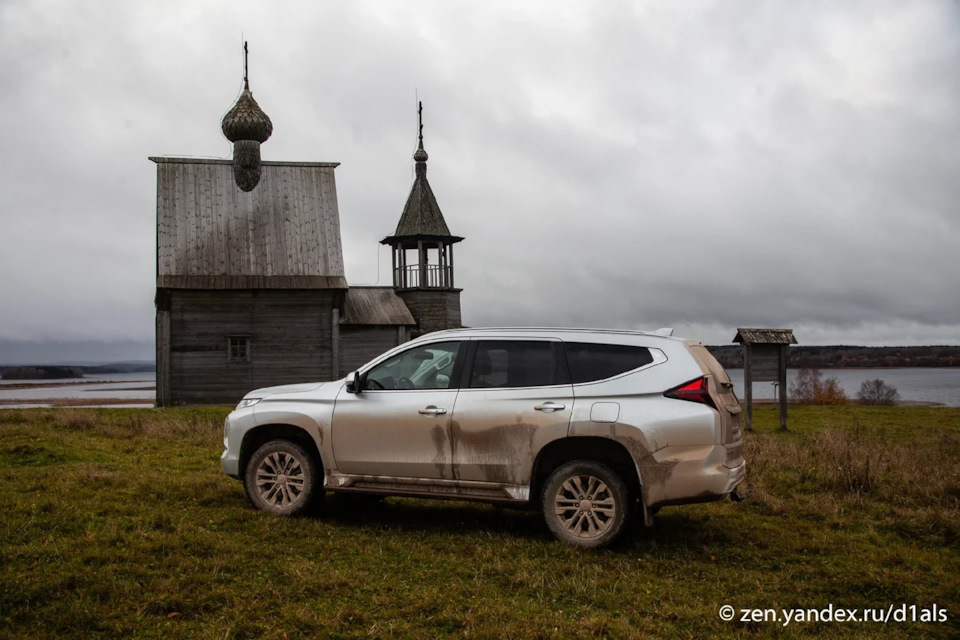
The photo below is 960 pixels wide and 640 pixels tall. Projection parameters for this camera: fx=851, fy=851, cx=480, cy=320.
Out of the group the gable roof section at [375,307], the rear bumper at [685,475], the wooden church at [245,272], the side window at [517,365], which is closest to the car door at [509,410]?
the side window at [517,365]

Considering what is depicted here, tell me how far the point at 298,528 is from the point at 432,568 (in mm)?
1756

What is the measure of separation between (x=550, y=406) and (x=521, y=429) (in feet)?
1.12

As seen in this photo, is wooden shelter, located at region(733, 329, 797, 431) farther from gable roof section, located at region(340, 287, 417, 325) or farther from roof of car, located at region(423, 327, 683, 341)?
gable roof section, located at region(340, 287, 417, 325)

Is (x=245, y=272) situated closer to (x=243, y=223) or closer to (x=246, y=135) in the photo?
(x=243, y=223)

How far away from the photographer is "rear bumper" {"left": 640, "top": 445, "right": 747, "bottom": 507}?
23.2 ft

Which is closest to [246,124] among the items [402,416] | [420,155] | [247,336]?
[247,336]

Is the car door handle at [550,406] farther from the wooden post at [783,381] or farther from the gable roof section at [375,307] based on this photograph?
the gable roof section at [375,307]

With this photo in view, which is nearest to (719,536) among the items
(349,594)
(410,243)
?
(349,594)

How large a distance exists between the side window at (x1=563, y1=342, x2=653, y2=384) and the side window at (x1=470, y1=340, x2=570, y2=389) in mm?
119

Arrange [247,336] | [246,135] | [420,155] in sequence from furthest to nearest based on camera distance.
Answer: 1. [420,155]
2. [246,135]
3. [247,336]

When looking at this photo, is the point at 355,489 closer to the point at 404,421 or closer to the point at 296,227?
the point at 404,421

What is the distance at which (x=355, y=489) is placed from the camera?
8.36 m

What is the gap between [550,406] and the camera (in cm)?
760

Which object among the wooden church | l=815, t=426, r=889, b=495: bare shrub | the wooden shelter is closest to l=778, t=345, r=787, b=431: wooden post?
the wooden shelter
